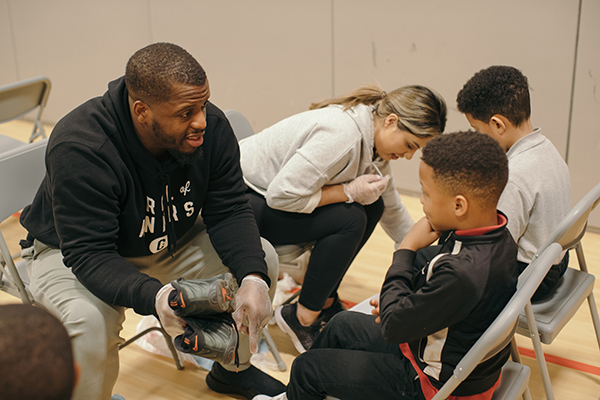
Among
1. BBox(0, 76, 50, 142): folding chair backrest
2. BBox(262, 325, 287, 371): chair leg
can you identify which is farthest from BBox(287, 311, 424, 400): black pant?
BBox(0, 76, 50, 142): folding chair backrest

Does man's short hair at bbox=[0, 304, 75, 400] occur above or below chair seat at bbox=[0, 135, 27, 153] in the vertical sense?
above

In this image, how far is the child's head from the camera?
48.4 inches

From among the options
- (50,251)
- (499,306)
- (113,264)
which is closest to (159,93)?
(113,264)

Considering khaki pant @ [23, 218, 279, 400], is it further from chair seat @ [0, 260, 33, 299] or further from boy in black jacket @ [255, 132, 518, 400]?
boy in black jacket @ [255, 132, 518, 400]

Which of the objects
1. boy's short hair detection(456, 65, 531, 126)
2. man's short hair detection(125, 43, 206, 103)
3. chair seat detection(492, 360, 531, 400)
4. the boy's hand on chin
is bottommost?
chair seat detection(492, 360, 531, 400)

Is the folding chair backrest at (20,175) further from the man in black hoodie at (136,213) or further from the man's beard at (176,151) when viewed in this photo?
the man's beard at (176,151)

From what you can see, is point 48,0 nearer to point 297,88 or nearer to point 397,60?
point 297,88

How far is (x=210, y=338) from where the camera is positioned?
1.49m

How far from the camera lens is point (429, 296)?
1.20 m

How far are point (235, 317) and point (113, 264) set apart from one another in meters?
0.38

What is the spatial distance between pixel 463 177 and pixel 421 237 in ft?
0.76

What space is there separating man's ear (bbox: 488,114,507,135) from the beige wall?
146 cm

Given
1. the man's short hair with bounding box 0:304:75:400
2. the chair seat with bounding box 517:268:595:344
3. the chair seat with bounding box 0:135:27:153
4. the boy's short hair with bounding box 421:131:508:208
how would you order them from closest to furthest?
the man's short hair with bounding box 0:304:75:400, the boy's short hair with bounding box 421:131:508:208, the chair seat with bounding box 517:268:595:344, the chair seat with bounding box 0:135:27:153

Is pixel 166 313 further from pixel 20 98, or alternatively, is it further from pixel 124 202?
pixel 20 98
